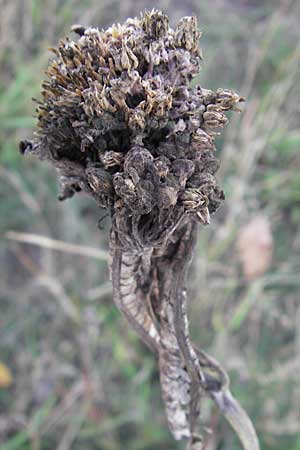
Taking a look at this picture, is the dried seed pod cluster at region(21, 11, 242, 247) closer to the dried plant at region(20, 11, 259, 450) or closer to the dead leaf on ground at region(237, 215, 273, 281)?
the dried plant at region(20, 11, 259, 450)

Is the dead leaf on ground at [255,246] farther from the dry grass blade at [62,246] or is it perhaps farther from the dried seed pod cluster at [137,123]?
the dried seed pod cluster at [137,123]

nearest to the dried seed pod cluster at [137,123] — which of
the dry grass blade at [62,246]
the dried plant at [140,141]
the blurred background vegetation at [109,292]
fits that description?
the dried plant at [140,141]

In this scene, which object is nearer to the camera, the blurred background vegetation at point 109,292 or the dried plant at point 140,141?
the dried plant at point 140,141

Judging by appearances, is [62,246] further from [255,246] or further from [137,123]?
[137,123]

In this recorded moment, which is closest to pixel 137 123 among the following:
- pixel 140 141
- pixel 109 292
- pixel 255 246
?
pixel 140 141

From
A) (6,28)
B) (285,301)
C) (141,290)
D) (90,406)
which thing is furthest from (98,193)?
(285,301)

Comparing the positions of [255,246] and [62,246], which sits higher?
[255,246]
